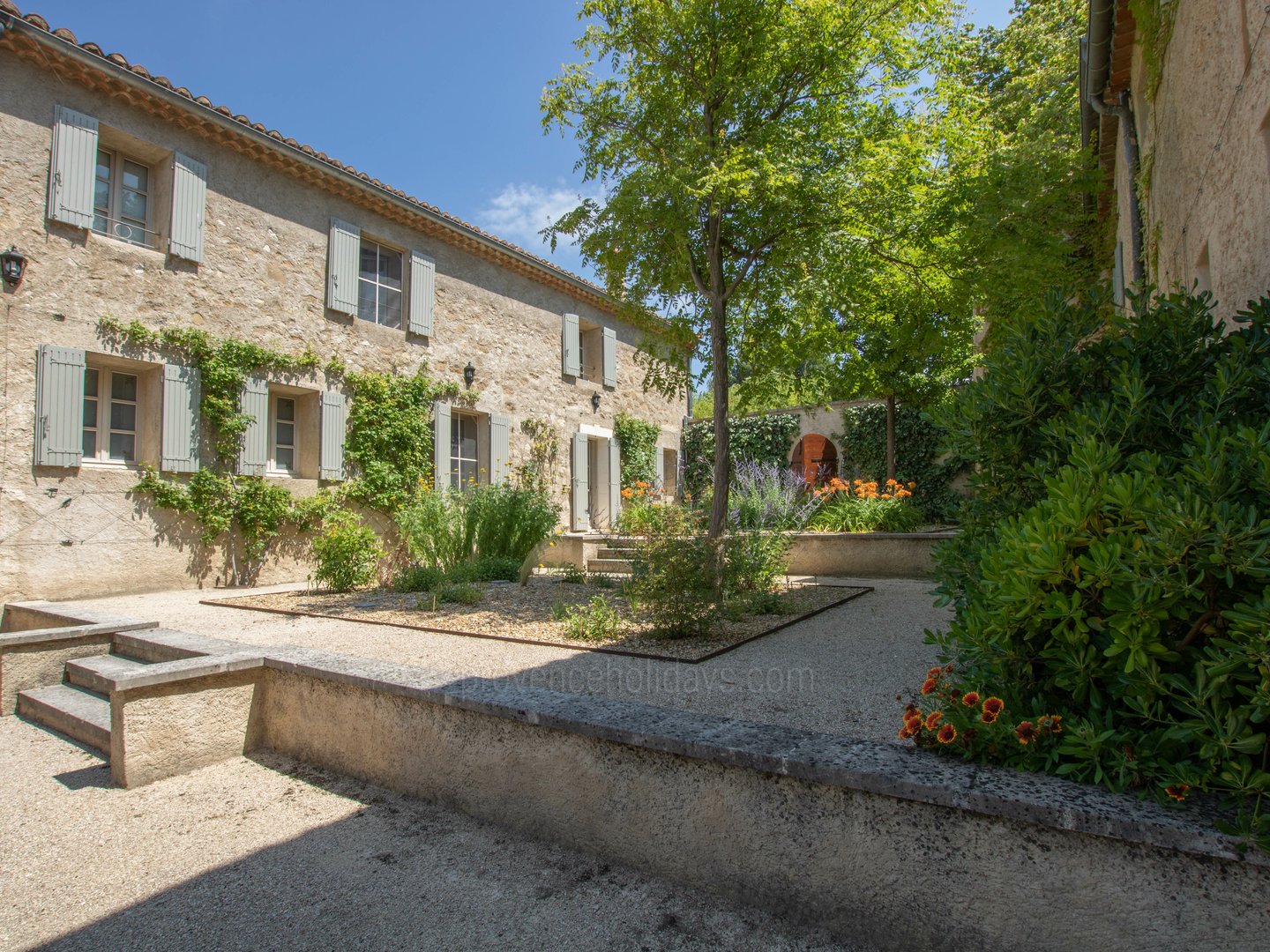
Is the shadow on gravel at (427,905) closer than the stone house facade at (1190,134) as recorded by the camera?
Yes

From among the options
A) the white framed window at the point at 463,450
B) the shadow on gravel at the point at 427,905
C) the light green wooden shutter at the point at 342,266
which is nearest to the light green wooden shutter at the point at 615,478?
the white framed window at the point at 463,450

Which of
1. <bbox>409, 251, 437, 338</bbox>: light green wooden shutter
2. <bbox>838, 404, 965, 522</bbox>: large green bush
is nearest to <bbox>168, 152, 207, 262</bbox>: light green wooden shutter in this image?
<bbox>409, 251, 437, 338</bbox>: light green wooden shutter

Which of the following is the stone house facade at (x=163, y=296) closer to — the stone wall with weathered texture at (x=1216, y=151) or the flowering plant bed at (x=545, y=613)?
the flowering plant bed at (x=545, y=613)

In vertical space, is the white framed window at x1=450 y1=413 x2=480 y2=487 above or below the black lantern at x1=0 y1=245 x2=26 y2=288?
below

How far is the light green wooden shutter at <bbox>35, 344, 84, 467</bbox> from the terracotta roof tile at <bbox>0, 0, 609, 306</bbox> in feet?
9.22

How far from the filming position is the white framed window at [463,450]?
10.4 m

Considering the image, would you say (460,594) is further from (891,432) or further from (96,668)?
(891,432)

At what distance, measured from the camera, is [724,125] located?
6676mm

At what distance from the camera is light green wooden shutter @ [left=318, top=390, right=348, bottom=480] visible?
27.8 feet

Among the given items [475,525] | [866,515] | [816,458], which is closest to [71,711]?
[475,525]

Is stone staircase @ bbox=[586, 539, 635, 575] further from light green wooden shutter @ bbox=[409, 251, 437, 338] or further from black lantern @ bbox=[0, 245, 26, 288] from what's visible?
black lantern @ bbox=[0, 245, 26, 288]

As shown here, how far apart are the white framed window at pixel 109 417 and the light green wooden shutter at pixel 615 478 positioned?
7.40m

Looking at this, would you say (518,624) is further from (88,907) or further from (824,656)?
(88,907)

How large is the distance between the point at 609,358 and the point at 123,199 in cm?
763
